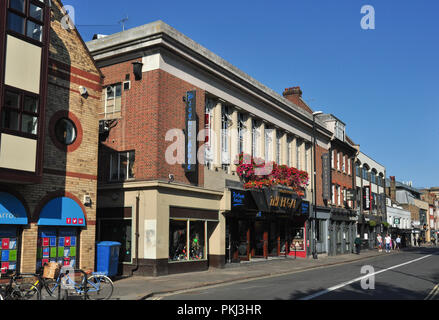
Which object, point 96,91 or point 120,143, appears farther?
point 120,143

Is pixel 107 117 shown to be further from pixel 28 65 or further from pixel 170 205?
pixel 28 65

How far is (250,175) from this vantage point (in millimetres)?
26734

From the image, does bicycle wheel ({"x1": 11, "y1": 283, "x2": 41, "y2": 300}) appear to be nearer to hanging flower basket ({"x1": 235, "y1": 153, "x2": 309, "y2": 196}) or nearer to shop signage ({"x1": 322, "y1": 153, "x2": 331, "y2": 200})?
hanging flower basket ({"x1": 235, "y1": 153, "x2": 309, "y2": 196})

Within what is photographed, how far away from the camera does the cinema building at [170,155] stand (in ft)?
67.0

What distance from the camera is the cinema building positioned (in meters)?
20.4

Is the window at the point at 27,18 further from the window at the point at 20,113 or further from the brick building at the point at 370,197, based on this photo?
the brick building at the point at 370,197

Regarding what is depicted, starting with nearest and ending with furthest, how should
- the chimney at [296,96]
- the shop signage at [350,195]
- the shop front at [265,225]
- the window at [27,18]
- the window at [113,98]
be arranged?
the window at [27,18]
the window at [113,98]
the shop front at [265,225]
the chimney at [296,96]
the shop signage at [350,195]

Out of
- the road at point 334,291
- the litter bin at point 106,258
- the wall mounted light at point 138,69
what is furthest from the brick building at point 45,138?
the road at point 334,291

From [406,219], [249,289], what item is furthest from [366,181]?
[249,289]

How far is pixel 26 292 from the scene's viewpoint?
11.8 metres

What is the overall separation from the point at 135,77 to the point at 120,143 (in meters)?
3.25

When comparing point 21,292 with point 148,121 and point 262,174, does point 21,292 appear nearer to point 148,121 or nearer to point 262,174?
point 148,121

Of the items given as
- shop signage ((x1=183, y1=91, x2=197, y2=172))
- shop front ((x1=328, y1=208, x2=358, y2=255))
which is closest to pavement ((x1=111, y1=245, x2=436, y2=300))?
shop signage ((x1=183, y1=91, x2=197, y2=172))
